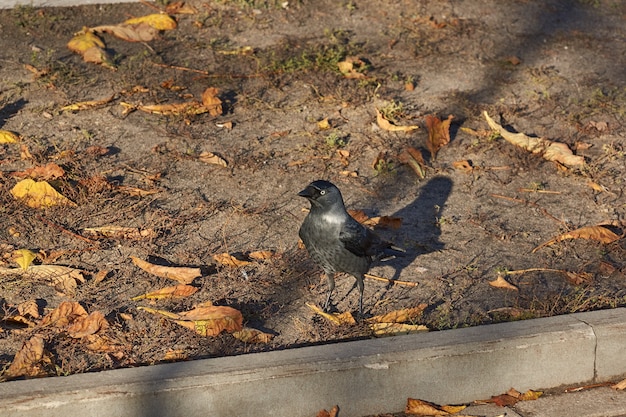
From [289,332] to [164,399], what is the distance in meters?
1.03

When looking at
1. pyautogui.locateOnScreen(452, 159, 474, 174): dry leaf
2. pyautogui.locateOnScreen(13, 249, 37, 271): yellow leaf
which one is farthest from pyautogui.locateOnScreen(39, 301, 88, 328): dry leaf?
pyautogui.locateOnScreen(452, 159, 474, 174): dry leaf

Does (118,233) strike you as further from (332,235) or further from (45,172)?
(332,235)

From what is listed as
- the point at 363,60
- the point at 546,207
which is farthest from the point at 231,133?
the point at 546,207

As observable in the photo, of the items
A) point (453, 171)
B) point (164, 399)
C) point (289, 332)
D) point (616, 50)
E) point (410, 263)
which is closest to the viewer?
point (164, 399)

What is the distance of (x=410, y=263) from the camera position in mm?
5914

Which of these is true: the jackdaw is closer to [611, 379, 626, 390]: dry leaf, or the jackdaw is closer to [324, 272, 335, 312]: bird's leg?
[324, 272, 335, 312]: bird's leg

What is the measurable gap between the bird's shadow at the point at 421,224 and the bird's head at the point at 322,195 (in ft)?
2.69

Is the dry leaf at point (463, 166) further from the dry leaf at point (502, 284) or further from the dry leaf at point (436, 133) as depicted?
the dry leaf at point (502, 284)

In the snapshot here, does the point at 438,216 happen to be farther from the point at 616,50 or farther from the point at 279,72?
the point at 616,50

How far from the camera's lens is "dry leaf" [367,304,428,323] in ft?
17.2

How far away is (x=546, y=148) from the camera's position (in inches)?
288

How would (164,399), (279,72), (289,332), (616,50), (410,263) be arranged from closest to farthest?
(164,399) < (289,332) < (410,263) < (279,72) < (616,50)

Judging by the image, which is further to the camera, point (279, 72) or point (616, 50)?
point (616, 50)

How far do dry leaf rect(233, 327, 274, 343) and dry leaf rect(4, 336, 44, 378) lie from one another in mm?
1031
